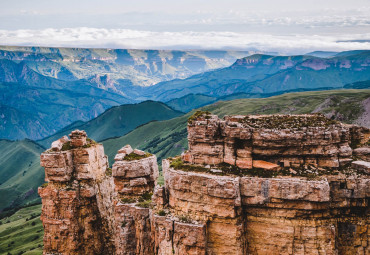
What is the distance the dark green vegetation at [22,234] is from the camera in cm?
10956

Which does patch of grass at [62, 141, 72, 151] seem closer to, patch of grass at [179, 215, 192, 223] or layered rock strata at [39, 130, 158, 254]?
layered rock strata at [39, 130, 158, 254]

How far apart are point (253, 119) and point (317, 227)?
12.3m

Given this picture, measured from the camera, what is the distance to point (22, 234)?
12912 centimetres

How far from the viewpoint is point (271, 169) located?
1237 inches

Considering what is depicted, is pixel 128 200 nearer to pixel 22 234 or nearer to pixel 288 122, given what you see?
pixel 288 122

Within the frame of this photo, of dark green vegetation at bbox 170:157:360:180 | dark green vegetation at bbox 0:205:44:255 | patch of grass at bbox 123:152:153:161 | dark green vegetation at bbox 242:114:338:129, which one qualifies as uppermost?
dark green vegetation at bbox 242:114:338:129

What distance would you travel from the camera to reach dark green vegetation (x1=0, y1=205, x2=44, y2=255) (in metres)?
110

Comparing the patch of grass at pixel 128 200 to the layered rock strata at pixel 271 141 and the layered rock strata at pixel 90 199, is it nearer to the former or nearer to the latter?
the layered rock strata at pixel 90 199

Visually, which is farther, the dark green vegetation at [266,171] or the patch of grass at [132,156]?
the patch of grass at [132,156]

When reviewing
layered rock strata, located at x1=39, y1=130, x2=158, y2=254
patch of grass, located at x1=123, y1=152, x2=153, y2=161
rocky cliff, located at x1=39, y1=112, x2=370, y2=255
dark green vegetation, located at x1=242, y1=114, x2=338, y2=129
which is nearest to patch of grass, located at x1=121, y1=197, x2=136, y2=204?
layered rock strata, located at x1=39, y1=130, x2=158, y2=254

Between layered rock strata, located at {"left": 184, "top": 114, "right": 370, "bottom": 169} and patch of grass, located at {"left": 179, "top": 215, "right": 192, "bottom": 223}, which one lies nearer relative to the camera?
layered rock strata, located at {"left": 184, "top": 114, "right": 370, "bottom": 169}

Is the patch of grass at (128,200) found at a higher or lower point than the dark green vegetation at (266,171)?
lower

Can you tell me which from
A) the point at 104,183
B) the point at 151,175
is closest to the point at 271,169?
the point at 151,175

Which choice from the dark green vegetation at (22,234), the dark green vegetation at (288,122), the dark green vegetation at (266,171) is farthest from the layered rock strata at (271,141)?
the dark green vegetation at (22,234)
